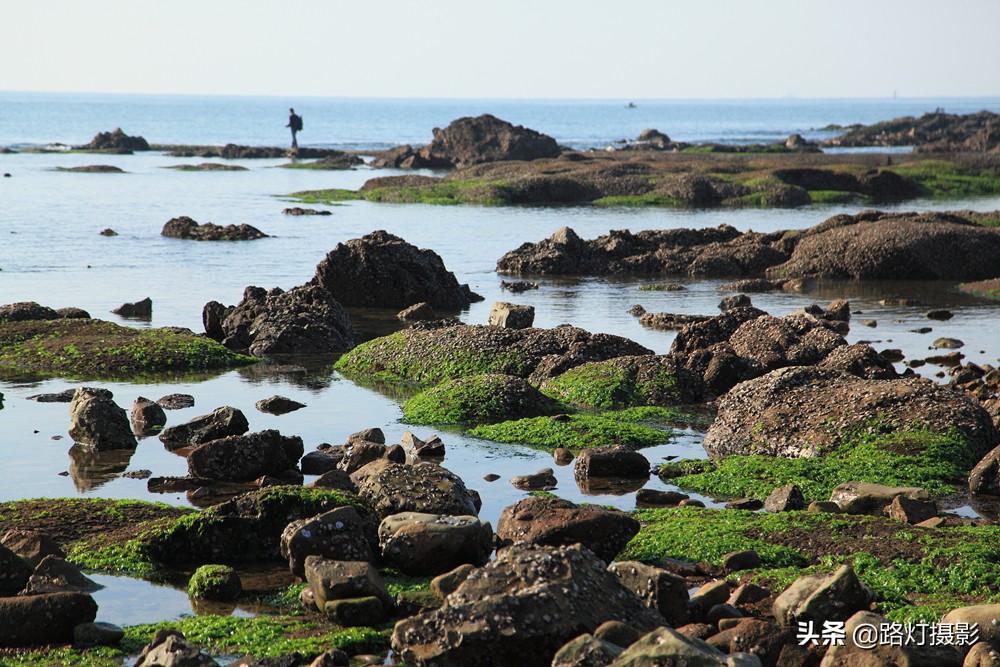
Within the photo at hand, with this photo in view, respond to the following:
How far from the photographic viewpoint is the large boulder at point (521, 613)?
22.7 ft

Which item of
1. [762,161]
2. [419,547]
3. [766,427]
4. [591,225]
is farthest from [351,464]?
[762,161]

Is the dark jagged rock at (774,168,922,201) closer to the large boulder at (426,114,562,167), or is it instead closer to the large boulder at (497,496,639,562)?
the large boulder at (426,114,562,167)

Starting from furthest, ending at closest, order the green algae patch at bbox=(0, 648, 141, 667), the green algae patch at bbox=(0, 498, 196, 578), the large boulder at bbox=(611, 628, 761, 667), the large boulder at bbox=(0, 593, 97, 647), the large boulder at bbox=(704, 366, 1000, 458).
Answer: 1. the large boulder at bbox=(704, 366, 1000, 458)
2. the green algae patch at bbox=(0, 498, 196, 578)
3. the large boulder at bbox=(0, 593, 97, 647)
4. the green algae patch at bbox=(0, 648, 141, 667)
5. the large boulder at bbox=(611, 628, 761, 667)

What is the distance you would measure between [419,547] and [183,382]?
9.37 m

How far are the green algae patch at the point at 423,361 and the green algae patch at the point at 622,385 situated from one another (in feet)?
3.77

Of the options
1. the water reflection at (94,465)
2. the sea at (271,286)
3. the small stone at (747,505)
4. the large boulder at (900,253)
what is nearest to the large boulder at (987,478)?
the sea at (271,286)

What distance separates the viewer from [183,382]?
1748 cm

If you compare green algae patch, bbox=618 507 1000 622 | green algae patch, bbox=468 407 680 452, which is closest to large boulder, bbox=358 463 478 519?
green algae patch, bbox=618 507 1000 622

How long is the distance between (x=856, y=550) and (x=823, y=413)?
4087mm

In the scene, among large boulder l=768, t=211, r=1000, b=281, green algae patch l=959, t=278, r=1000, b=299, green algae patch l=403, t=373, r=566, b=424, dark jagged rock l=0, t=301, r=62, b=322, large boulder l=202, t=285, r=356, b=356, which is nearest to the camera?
green algae patch l=403, t=373, r=566, b=424

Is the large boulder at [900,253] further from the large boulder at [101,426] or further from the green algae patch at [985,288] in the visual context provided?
the large boulder at [101,426]

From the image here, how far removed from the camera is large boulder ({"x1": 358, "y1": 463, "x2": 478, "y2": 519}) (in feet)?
32.9

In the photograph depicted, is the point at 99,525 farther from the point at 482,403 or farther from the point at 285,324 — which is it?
the point at 285,324

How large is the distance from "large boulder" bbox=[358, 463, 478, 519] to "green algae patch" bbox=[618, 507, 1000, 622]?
158 centimetres
